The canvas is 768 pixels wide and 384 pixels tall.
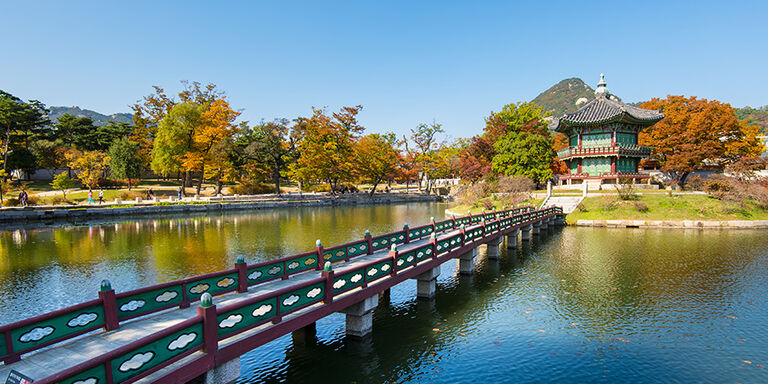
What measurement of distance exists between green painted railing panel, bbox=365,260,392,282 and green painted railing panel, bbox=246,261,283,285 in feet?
9.62

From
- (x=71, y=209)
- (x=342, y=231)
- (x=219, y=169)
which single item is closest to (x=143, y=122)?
(x=219, y=169)

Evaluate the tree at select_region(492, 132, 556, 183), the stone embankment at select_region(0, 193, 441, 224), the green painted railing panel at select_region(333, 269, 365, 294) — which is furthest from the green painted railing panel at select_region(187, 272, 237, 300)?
the tree at select_region(492, 132, 556, 183)

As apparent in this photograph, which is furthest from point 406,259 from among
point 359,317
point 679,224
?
point 679,224

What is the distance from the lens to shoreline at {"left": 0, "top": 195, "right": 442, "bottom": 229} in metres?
36.8

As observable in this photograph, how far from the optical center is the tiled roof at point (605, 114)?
46250 mm

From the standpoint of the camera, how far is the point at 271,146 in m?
63.9

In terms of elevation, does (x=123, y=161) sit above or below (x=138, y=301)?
above

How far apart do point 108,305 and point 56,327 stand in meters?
0.92

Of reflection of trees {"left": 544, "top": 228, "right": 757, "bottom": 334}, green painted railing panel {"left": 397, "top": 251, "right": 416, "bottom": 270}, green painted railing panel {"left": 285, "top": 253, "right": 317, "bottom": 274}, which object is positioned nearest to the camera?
green painted railing panel {"left": 285, "top": 253, "right": 317, "bottom": 274}

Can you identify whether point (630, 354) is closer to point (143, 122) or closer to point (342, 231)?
point (342, 231)

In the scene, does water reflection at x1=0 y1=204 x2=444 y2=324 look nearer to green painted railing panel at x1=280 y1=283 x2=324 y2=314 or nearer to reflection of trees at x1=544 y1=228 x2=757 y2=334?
green painted railing panel at x1=280 y1=283 x2=324 y2=314

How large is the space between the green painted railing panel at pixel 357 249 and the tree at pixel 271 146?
5150 centimetres

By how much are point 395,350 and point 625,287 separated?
11900 mm

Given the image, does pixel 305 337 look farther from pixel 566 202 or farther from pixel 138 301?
pixel 566 202
